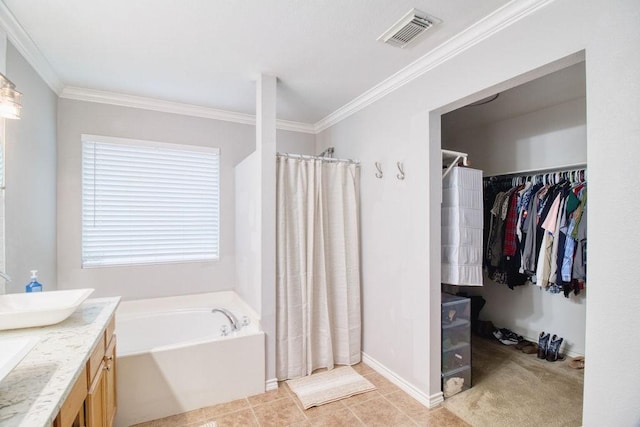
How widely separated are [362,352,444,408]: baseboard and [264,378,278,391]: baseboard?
87 cm

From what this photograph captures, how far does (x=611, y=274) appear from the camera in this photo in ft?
4.26

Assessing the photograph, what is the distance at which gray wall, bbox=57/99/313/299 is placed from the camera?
9.19ft

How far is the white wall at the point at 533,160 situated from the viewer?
9.85ft

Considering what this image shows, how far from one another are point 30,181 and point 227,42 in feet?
5.55

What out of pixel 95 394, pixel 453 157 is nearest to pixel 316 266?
pixel 453 157

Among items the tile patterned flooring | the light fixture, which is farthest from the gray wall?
the light fixture

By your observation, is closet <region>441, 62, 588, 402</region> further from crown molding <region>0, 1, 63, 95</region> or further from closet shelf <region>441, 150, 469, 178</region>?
crown molding <region>0, 1, 63, 95</region>

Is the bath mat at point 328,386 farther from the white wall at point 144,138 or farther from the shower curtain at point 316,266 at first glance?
the white wall at point 144,138

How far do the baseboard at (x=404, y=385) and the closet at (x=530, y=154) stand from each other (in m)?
1.05

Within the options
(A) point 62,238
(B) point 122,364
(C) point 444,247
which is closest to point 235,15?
(C) point 444,247

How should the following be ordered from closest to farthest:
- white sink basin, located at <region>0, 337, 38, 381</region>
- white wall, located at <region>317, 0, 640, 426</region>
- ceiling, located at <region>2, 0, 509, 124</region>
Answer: white sink basin, located at <region>0, 337, 38, 381</region>, white wall, located at <region>317, 0, 640, 426</region>, ceiling, located at <region>2, 0, 509, 124</region>

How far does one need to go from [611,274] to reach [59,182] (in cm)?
382

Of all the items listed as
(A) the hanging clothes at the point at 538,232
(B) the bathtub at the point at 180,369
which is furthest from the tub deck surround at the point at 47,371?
(A) the hanging clothes at the point at 538,232

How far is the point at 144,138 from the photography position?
3.08 metres
